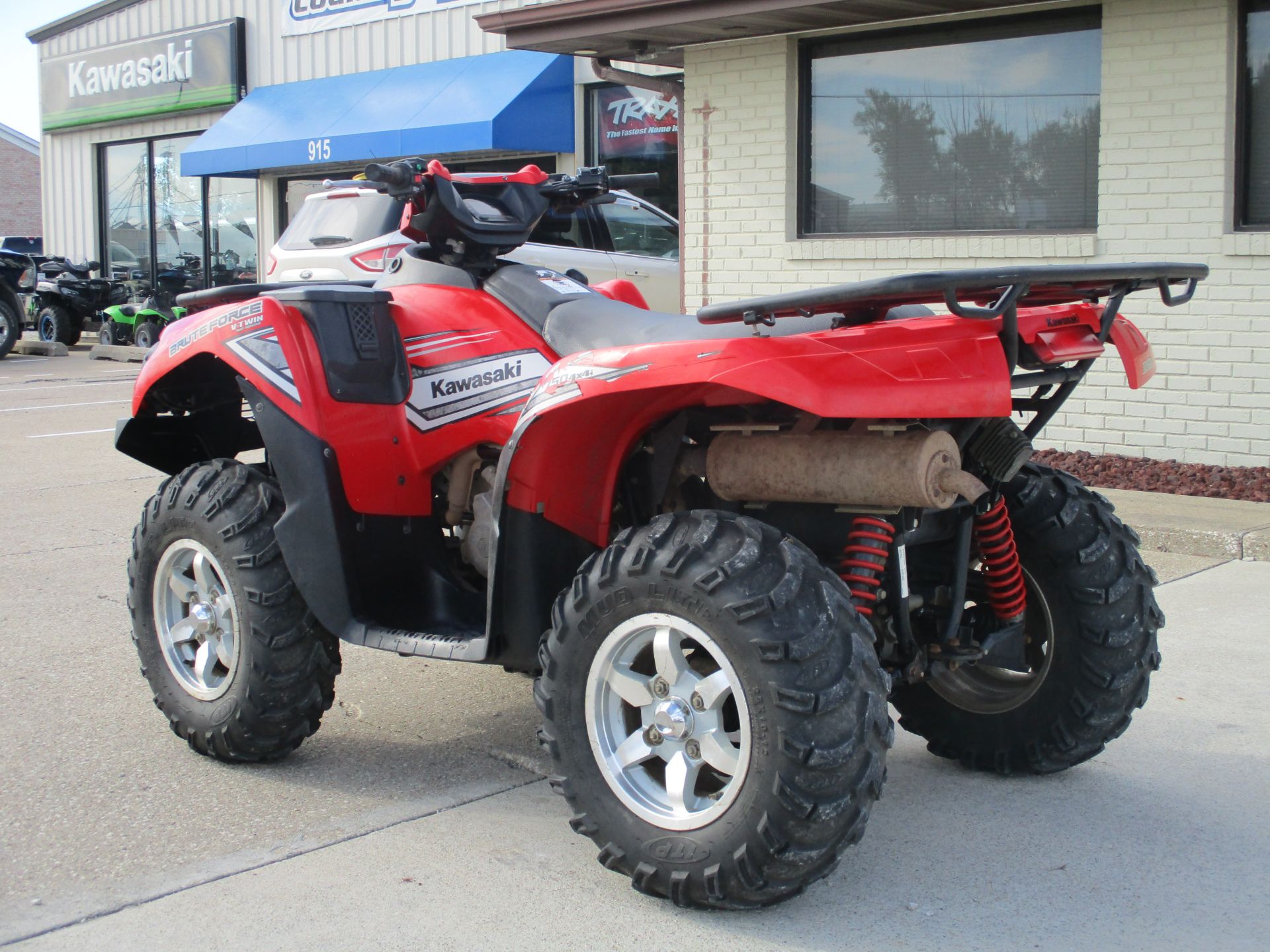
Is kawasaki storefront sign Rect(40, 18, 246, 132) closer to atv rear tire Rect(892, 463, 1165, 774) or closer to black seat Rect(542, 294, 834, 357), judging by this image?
black seat Rect(542, 294, 834, 357)

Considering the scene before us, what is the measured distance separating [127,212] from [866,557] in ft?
76.7

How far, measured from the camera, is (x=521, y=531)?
3.60m

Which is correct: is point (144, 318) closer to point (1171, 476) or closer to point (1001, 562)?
point (1171, 476)

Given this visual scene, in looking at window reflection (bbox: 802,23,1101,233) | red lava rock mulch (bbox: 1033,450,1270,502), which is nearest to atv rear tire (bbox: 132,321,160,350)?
window reflection (bbox: 802,23,1101,233)

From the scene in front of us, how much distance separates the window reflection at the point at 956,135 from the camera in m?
9.34

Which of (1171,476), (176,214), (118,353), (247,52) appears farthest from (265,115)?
(1171,476)

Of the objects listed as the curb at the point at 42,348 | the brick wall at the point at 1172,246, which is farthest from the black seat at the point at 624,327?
the curb at the point at 42,348

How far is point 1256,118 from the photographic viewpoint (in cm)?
857

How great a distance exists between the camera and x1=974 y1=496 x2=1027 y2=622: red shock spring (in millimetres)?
3613

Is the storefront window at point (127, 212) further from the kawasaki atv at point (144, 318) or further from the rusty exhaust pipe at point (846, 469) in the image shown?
the rusty exhaust pipe at point (846, 469)

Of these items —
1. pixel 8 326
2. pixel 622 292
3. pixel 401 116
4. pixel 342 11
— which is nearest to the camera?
pixel 622 292

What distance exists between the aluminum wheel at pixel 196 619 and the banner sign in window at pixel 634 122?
39.0ft

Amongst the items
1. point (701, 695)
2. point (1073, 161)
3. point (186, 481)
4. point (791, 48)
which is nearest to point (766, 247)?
point (791, 48)

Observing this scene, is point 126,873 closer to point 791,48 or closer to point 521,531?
point 521,531
